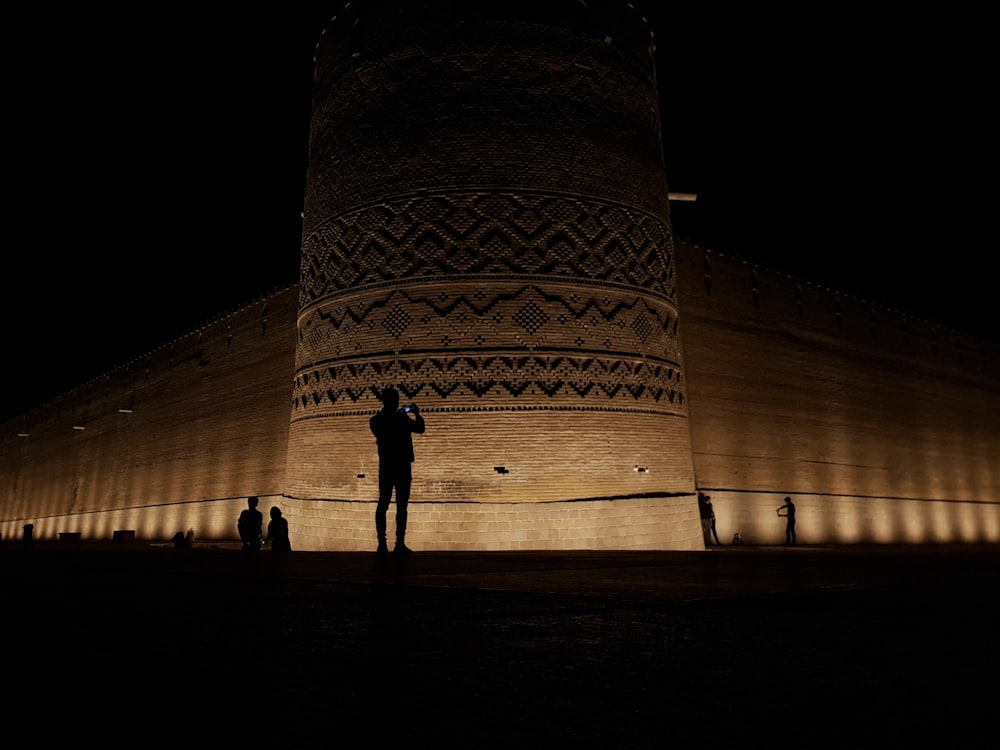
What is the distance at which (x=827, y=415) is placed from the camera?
1522 centimetres

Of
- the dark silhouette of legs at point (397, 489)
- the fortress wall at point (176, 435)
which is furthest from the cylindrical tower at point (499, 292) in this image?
the fortress wall at point (176, 435)

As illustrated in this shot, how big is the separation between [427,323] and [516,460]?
5.70 ft

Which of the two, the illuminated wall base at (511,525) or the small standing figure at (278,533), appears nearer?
the illuminated wall base at (511,525)

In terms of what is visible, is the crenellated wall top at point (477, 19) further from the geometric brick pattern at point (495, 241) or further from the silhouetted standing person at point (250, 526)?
the silhouetted standing person at point (250, 526)

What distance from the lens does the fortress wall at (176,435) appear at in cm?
1524

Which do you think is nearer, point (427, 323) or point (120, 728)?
point (120, 728)

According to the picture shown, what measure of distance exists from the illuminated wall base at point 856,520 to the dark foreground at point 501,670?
37.4ft

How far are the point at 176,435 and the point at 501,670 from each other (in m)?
18.7

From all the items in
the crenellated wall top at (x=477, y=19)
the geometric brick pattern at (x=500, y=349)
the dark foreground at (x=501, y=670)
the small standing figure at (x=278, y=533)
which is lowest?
the dark foreground at (x=501, y=670)

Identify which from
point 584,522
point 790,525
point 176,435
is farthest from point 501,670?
point 176,435

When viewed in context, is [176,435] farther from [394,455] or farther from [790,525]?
[394,455]

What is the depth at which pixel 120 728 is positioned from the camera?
74cm

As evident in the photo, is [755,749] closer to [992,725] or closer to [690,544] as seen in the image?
[992,725]

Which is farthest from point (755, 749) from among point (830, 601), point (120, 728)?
point (830, 601)
